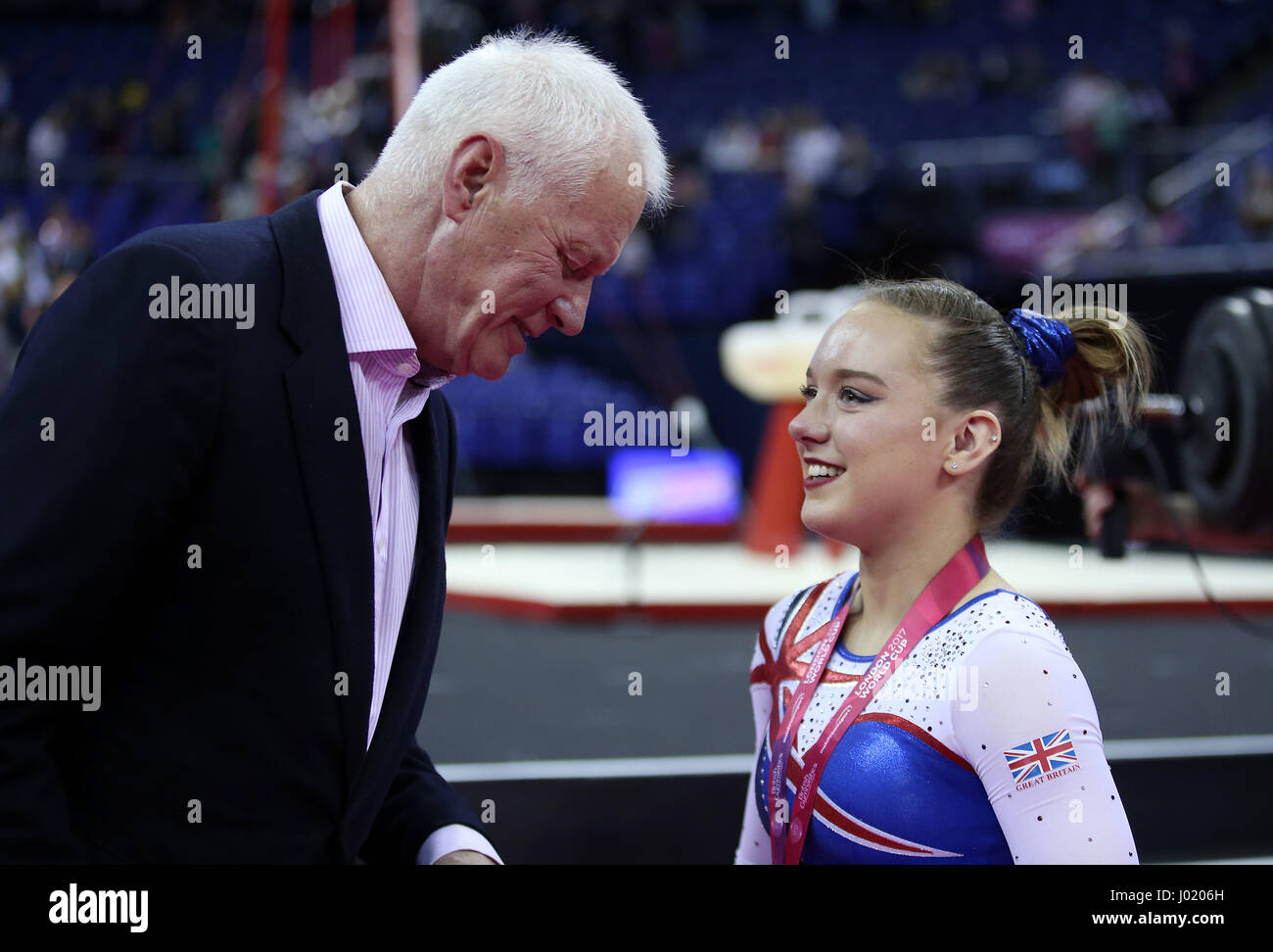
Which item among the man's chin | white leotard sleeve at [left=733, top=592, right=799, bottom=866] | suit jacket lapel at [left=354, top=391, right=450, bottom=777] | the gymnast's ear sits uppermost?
the man's chin

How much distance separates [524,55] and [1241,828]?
1.67 metres

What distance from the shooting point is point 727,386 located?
9.15 m

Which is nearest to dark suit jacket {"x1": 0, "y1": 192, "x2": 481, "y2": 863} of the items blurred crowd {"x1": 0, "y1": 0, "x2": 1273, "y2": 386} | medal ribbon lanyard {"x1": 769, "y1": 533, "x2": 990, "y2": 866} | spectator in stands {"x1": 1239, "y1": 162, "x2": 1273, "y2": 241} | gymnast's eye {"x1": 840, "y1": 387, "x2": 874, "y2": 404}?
medal ribbon lanyard {"x1": 769, "y1": 533, "x2": 990, "y2": 866}

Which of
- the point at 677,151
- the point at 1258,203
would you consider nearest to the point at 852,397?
the point at 1258,203

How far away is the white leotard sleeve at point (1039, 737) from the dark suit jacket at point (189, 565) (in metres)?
0.55

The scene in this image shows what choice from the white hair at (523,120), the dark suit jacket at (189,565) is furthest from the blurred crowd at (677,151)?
the dark suit jacket at (189,565)

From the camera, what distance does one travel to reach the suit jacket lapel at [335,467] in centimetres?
105

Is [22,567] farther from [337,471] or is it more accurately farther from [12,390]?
[337,471]

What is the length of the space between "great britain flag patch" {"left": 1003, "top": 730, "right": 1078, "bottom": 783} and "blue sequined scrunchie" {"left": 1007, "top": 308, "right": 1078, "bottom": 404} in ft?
1.34

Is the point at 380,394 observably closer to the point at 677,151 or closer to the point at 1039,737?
the point at 1039,737

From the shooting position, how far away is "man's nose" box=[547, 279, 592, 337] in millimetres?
1212

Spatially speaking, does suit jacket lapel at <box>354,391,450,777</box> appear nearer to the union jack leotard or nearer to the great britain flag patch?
the union jack leotard

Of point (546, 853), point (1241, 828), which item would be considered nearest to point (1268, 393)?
point (1241, 828)

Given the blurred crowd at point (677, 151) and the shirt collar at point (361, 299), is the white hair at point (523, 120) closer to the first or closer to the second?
the shirt collar at point (361, 299)
